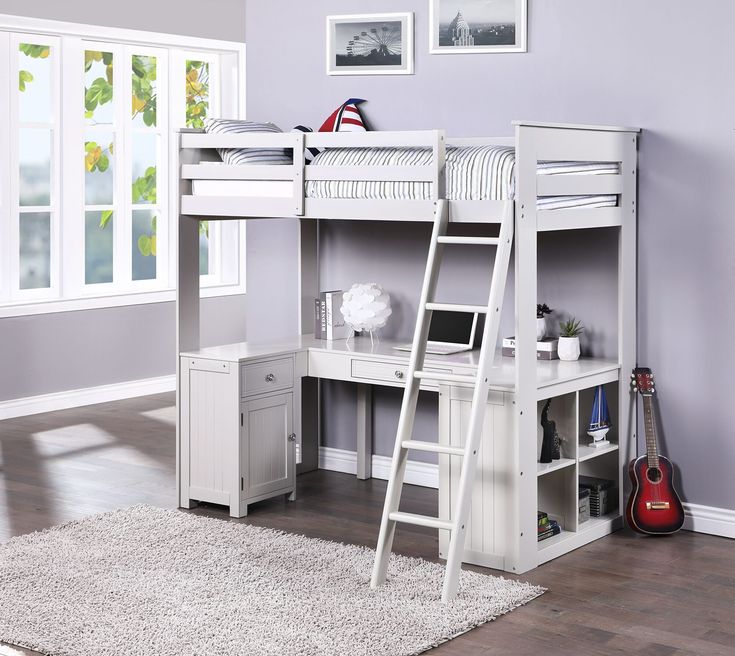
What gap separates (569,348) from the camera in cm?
435

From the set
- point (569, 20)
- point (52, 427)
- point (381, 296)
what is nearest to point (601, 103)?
point (569, 20)

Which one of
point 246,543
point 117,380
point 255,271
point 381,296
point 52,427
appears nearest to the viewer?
point 246,543

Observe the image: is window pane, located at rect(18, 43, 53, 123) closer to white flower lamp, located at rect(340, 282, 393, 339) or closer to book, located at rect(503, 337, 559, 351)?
white flower lamp, located at rect(340, 282, 393, 339)

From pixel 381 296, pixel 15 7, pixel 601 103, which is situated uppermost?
pixel 15 7

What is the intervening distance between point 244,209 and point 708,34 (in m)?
1.88

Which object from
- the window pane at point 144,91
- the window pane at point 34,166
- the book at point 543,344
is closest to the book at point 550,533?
the book at point 543,344

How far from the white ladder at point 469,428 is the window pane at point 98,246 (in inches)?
148

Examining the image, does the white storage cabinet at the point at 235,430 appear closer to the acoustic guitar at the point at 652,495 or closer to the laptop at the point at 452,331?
the laptop at the point at 452,331

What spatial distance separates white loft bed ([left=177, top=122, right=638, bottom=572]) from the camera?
3730 millimetres

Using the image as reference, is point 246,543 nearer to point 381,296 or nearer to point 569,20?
point 381,296

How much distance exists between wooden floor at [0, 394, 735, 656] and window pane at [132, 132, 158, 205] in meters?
1.66

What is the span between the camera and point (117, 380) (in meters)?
7.00

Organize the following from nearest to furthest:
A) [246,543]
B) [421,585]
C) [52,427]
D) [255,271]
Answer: [421,585], [246,543], [255,271], [52,427]

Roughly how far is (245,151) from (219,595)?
1.83 m
